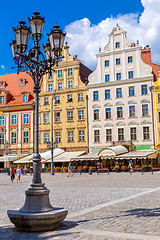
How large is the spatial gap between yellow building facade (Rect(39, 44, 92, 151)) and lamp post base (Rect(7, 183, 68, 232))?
3565 centimetres

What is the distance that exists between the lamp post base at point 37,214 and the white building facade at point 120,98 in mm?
33112

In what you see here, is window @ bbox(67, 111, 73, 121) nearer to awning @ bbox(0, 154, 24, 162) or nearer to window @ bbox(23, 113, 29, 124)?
window @ bbox(23, 113, 29, 124)

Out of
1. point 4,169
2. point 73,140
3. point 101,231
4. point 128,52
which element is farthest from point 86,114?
point 101,231

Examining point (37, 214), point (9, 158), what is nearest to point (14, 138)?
point (9, 158)

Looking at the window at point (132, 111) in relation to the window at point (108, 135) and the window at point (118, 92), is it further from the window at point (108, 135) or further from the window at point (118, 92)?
the window at point (108, 135)

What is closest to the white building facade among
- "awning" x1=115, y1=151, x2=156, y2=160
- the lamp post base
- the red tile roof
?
"awning" x1=115, y1=151, x2=156, y2=160

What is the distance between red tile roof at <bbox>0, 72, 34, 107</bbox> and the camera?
48625 mm

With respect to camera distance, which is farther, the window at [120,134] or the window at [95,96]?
the window at [95,96]

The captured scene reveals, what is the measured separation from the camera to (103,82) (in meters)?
42.1

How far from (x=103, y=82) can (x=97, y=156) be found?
10.7 metres

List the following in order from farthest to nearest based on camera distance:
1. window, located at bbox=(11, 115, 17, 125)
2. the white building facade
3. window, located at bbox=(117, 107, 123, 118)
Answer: window, located at bbox=(11, 115, 17, 125)
window, located at bbox=(117, 107, 123, 118)
the white building facade

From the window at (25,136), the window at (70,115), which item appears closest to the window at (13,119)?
the window at (25,136)

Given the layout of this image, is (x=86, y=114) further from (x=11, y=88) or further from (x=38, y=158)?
(x=38, y=158)

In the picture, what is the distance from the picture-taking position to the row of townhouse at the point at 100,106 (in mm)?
39719
